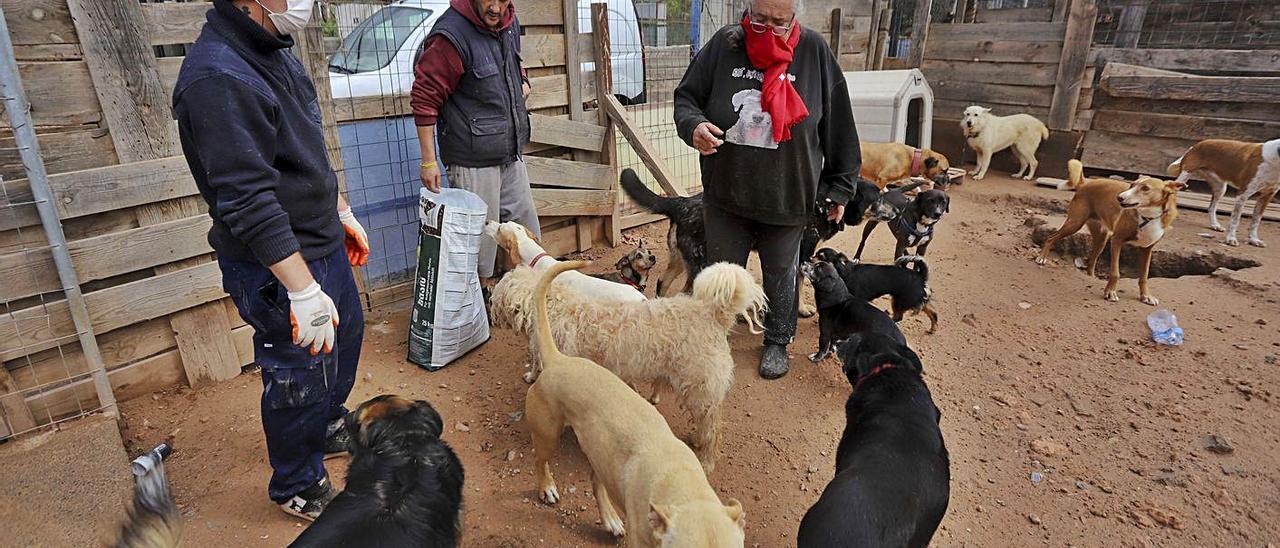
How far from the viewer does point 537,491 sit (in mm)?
3088

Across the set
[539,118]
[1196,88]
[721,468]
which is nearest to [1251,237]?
[1196,88]

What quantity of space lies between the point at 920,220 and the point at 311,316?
525 centimetres

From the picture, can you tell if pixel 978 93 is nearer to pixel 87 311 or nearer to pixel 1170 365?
pixel 1170 365

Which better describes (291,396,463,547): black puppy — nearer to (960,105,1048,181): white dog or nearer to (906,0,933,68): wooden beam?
(960,105,1048,181): white dog

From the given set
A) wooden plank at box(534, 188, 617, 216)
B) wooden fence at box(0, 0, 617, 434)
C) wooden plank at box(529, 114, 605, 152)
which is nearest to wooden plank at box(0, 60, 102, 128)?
wooden fence at box(0, 0, 617, 434)

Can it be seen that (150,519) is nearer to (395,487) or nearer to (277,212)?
(395,487)

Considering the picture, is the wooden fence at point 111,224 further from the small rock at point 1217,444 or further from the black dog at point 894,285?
the small rock at point 1217,444

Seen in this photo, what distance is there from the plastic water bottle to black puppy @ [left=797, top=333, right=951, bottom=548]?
2.89 meters

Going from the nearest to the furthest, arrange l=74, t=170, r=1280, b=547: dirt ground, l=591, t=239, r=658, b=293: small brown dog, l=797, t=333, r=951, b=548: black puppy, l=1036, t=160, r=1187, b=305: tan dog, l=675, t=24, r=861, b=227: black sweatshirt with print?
1. l=797, t=333, r=951, b=548: black puppy
2. l=74, t=170, r=1280, b=547: dirt ground
3. l=675, t=24, r=861, b=227: black sweatshirt with print
4. l=591, t=239, r=658, b=293: small brown dog
5. l=1036, t=160, r=1187, b=305: tan dog

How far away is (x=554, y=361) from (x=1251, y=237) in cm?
779

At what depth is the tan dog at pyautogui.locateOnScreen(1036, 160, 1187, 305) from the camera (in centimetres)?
515

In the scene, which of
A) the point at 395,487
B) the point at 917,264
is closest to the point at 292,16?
the point at 395,487

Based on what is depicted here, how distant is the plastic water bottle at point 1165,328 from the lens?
14.5 feet

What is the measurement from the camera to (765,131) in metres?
3.42
